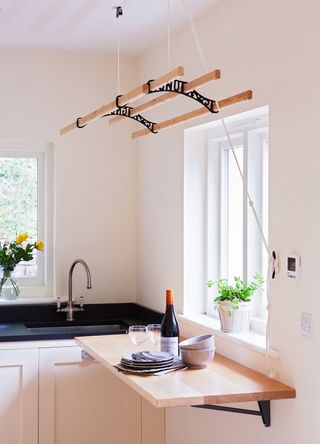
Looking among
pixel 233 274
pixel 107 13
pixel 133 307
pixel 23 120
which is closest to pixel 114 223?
pixel 133 307

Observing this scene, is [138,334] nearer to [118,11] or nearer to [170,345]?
[170,345]

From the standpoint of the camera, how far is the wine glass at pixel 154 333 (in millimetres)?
3076

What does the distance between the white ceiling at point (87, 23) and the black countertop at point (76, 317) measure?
152 centimetres

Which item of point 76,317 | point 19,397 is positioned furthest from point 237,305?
point 76,317

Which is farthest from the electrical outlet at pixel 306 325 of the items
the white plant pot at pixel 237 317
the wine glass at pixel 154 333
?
the wine glass at pixel 154 333

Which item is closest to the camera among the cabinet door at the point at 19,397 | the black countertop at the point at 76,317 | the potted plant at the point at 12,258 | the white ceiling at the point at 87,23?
the white ceiling at the point at 87,23

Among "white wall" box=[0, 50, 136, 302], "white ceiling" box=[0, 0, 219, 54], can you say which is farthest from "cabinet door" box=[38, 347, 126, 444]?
"white ceiling" box=[0, 0, 219, 54]

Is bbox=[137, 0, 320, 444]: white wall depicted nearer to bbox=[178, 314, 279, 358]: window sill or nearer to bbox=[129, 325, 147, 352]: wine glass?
bbox=[178, 314, 279, 358]: window sill

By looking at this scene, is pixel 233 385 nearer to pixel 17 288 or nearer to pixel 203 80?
pixel 203 80

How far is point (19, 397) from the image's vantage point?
12.2 ft

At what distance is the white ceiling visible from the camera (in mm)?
3385

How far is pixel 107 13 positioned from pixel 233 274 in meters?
1.42

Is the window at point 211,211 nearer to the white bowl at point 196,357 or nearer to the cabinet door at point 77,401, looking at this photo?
the cabinet door at point 77,401

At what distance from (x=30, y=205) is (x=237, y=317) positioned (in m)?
1.74
